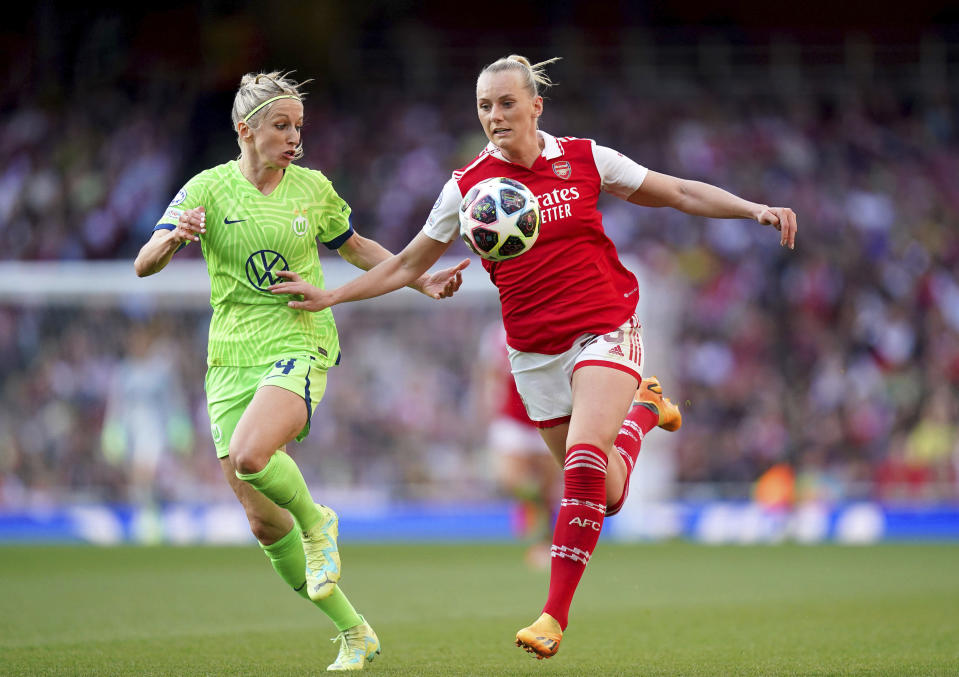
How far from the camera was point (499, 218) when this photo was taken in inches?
228

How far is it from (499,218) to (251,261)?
1.24 metres

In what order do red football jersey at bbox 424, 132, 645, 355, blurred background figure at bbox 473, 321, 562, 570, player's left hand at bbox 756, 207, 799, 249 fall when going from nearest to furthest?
player's left hand at bbox 756, 207, 799, 249 < red football jersey at bbox 424, 132, 645, 355 < blurred background figure at bbox 473, 321, 562, 570

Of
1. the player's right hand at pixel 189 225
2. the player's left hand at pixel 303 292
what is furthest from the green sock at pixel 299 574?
the player's right hand at pixel 189 225

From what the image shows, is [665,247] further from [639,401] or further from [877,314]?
[639,401]

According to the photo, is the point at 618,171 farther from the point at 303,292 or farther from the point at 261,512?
the point at 261,512

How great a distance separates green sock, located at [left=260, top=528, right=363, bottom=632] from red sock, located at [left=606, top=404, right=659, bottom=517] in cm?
131

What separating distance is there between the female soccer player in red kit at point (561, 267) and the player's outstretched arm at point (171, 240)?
45 cm

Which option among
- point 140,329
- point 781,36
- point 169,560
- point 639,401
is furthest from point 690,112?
point 639,401

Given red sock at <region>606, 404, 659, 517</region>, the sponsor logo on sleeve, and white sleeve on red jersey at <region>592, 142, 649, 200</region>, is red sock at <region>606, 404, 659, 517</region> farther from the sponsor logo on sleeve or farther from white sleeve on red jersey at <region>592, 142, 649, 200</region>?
the sponsor logo on sleeve

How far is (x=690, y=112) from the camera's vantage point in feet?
75.7

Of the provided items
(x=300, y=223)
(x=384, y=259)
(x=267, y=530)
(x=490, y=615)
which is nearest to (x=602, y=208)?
(x=490, y=615)

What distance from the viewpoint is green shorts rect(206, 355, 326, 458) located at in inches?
243

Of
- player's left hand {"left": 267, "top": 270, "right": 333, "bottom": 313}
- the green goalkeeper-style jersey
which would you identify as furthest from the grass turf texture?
player's left hand {"left": 267, "top": 270, "right": 333, "bottom": 313}

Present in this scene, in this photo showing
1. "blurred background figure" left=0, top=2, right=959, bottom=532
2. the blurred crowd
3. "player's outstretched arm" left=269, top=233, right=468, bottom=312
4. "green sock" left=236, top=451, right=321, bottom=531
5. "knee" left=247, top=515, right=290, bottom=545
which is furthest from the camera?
"blurred background figure" left=0, top=2, right=959, bottom=532
